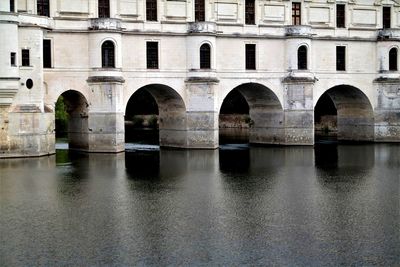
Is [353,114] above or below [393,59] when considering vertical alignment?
below

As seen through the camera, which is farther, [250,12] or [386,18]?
[386,18]

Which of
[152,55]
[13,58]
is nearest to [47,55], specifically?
[13,58]

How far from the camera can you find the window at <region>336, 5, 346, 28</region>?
5056cm

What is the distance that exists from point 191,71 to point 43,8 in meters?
10.3

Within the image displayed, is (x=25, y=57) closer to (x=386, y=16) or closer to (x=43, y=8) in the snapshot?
(x=43, y=8)

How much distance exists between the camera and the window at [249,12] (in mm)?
47534

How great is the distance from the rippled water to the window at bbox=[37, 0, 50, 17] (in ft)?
33.2

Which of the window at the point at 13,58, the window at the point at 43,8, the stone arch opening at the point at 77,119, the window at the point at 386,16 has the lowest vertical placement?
the stone arch opening at the point at 77,119

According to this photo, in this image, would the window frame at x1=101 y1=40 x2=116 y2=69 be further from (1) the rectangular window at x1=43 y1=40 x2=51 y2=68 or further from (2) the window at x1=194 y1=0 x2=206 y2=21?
(2) the window at x1=194 y1=0 x2=206 y2=21

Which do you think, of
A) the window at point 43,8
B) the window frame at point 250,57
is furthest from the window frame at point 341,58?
the window at point 43,8

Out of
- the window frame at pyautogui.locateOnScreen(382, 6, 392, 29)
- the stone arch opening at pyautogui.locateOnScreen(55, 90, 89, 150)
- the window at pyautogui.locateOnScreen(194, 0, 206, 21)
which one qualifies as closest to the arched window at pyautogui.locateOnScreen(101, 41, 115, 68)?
the stone arch opening at pyautogui.locateOnScreen(55, 90, 89, 150)

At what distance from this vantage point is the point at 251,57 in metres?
48.0

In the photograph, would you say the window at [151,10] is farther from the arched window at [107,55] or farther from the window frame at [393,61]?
the window frame at [393,61]

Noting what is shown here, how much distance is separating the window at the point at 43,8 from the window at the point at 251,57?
1398 cm
